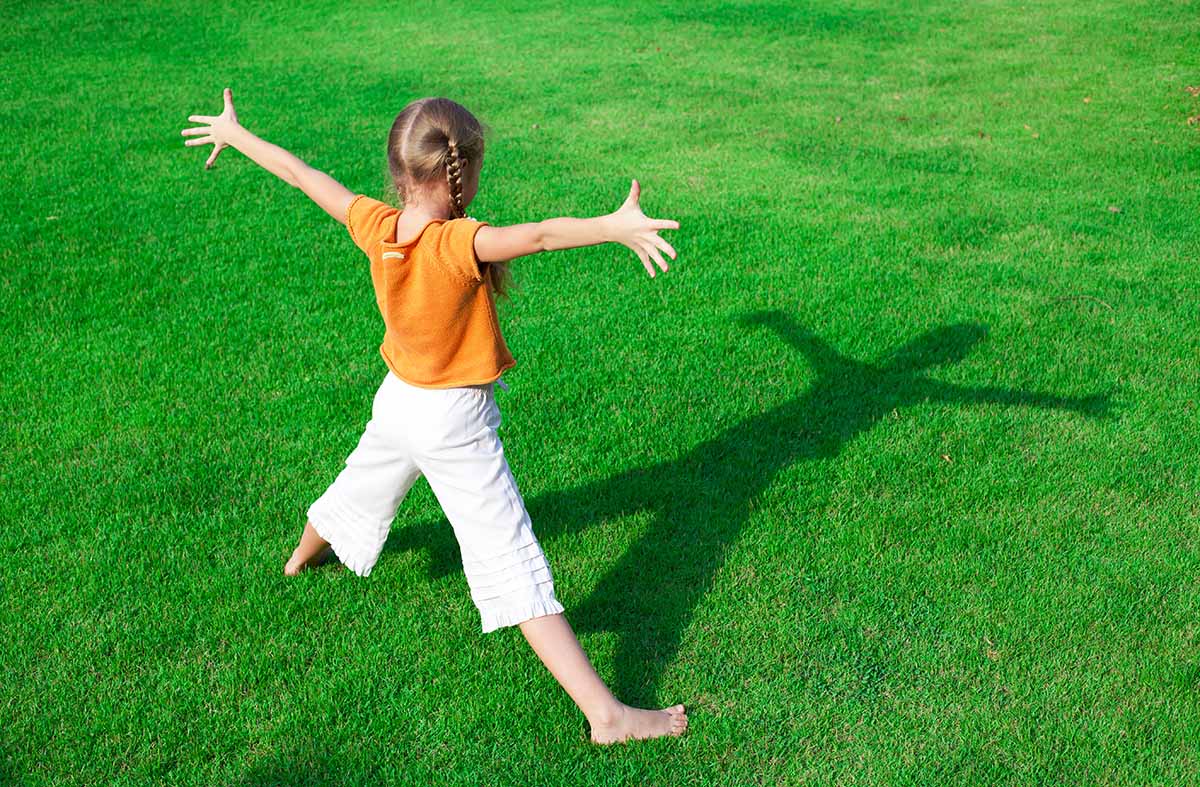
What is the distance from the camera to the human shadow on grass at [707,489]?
3.98m

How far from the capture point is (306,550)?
4113mm

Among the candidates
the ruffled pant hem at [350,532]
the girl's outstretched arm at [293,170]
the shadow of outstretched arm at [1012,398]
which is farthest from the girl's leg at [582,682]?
the shadow of outstretched arm at [1012,398]

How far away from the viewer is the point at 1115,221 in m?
7.59

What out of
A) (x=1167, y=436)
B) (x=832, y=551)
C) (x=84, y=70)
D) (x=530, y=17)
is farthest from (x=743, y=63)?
(x=832, y=551)

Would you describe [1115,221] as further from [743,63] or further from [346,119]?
[346,119]

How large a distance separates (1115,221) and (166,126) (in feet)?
25.7

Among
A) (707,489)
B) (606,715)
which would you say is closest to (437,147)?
(606,715)

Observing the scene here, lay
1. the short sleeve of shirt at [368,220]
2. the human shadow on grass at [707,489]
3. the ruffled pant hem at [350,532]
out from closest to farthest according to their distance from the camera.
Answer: the short sleeve of shirt at [368,220], the ruffled pant hem at [350,532], the human shadow on grass at [707,489]

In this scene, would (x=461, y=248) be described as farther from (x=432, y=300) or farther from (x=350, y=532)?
(x=350, y=532)

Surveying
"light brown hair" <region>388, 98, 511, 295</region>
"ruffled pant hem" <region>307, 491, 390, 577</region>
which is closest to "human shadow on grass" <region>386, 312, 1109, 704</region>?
"ruffled pant hem" <region>307, 491, 390, 577</region>

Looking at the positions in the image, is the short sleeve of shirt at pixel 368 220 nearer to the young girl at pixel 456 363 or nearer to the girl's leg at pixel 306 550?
the young girl at pixel 456 363

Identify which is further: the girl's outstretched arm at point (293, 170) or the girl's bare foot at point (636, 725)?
the girl's outstretched arm at point (293, 170)

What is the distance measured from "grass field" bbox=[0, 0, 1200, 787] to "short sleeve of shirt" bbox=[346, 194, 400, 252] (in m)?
1.41

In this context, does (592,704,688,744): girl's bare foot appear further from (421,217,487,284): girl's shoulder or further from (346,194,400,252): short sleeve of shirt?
(346,194,400,252): short sleeve of shirt
